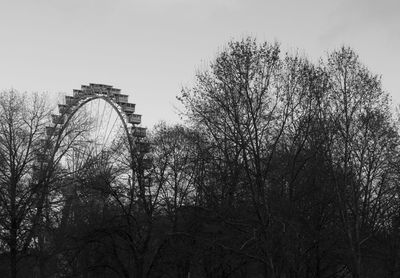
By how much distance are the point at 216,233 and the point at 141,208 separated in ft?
37.4

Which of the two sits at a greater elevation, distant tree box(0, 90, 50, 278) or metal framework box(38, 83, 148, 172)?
metal framework box(38, 83, 148, 172)

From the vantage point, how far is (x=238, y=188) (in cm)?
2652

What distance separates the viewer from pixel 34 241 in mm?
34594

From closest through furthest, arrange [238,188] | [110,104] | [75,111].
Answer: [238,188] → [75,111] → [110,104]

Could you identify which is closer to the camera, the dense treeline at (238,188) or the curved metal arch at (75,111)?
the dense treeline at (238,188)

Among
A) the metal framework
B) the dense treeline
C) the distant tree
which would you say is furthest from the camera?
the metal framework

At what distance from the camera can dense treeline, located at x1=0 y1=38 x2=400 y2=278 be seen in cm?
2406

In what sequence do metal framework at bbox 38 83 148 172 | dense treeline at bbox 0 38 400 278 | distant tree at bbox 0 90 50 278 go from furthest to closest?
metal framework at bbox 38 83 148 172, distant tree at bbox 0 90 50 278, dense treeline at bbox 0 38 400 278

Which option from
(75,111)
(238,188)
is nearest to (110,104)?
(75,111)

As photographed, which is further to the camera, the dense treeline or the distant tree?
the distant tree

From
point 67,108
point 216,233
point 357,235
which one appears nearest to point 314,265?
point 357,235

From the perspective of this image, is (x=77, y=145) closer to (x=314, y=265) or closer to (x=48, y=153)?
(x=48, y=153)

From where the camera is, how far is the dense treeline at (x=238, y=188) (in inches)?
947

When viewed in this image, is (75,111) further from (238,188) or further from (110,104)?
(238,188)
